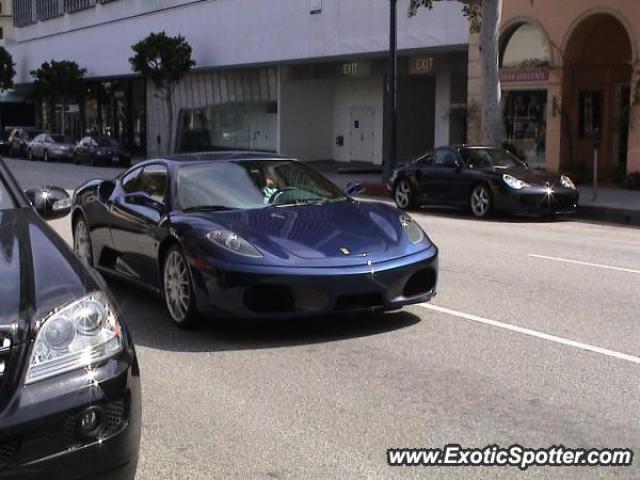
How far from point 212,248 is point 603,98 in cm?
1933

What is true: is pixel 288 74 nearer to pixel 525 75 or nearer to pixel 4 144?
pixel 525 75

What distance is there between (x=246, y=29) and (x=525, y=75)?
15230mm

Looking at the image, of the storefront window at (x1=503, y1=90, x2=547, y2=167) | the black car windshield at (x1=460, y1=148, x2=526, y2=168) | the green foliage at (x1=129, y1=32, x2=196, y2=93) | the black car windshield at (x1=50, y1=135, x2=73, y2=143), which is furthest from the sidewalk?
the black car windshield at (x1=50, y1=135, x2=73, y2=143)

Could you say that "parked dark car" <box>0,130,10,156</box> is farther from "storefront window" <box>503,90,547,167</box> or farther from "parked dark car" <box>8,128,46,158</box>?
"storefront window" <box>503,90,547,167</box>

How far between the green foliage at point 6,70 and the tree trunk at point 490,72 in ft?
152

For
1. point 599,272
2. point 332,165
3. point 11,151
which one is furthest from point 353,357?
point 11,151

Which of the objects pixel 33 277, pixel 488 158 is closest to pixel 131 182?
pixel 33 277

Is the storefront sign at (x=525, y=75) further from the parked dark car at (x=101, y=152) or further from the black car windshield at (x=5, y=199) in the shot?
the parked dark car at (x=101, y=152)

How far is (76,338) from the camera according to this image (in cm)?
329

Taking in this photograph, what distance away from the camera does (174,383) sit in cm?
538

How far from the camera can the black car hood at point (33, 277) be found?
10.4ft

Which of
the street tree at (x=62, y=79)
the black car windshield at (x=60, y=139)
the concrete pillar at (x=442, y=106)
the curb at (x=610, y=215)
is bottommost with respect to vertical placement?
the curb at (x=610, y=215)

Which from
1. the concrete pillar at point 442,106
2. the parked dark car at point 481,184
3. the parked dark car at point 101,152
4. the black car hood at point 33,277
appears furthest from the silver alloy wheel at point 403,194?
the parked dark car at point 101,152

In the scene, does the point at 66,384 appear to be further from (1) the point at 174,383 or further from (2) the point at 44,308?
(1) the point at 174,383
